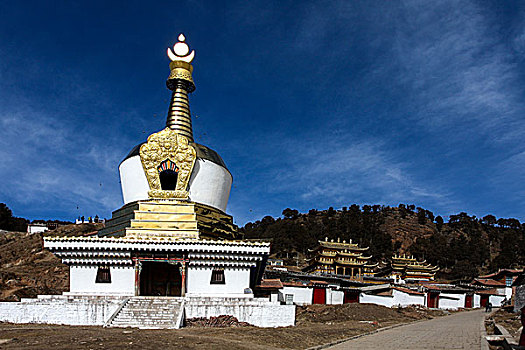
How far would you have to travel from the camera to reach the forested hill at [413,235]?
336 feet

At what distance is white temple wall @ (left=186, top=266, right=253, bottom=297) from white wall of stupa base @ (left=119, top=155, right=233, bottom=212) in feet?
15.2

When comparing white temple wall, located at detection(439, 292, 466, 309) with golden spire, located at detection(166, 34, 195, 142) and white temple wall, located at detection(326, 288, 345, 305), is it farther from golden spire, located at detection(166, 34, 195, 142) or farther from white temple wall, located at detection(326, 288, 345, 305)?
golden spire, located at detection(166, 34, 195, 142)

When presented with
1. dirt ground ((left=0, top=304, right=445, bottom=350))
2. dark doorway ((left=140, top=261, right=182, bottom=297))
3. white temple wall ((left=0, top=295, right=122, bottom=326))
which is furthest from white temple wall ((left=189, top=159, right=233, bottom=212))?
dirt ground ((left=0, top=304, right=445, bottom=350))

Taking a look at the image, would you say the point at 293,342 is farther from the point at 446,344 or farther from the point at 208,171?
the point at 208,171

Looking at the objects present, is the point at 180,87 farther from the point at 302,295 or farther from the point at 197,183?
the point at 302,295

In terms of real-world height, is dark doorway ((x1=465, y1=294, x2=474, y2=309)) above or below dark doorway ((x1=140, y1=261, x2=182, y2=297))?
below

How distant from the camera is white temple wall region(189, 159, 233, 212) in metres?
24.4

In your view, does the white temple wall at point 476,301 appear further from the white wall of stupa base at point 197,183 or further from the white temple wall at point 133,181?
the white temple wall at point 133,181

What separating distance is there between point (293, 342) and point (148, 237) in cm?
891

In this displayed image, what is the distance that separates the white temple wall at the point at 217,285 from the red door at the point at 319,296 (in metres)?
17.3

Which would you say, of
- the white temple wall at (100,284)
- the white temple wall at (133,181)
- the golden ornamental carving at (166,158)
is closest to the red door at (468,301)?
the golden ornamental carving at (166,158)

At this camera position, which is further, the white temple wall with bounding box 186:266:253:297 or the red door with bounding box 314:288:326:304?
the red door with bounding box 314:288:326:304

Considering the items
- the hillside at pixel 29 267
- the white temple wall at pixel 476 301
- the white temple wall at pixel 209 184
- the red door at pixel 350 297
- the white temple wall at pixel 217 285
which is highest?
the white temple wall at pixel 209 184

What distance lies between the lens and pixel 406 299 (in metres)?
43.7
